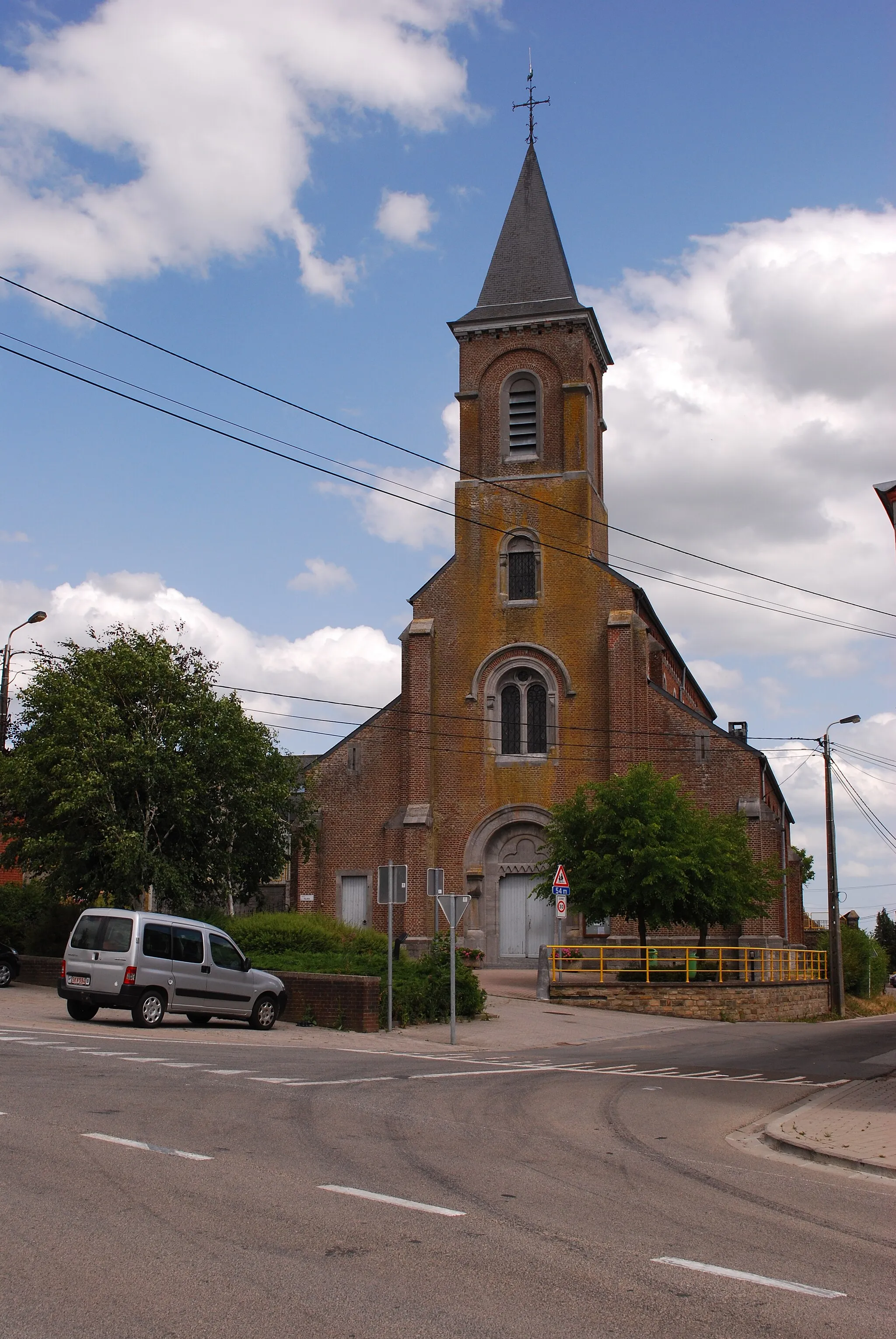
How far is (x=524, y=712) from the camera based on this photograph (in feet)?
122

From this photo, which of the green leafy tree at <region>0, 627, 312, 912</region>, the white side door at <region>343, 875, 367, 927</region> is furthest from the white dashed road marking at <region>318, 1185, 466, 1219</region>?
the white side door at <region>343, 875, 367, 927</region>

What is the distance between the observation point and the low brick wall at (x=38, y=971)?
24.8m

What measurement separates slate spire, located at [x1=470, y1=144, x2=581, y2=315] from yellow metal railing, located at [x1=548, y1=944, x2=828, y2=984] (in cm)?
1992

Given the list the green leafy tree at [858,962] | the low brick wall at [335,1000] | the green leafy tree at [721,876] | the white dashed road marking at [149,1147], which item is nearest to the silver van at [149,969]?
the low brick wall at [335,1000]

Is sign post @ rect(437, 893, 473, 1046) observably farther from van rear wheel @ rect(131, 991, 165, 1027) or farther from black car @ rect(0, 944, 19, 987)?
black car @ rect(0, 944, 19, 987)

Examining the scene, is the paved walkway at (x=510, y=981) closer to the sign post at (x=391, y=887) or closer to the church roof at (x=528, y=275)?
the sign post at (x=391, y=887)

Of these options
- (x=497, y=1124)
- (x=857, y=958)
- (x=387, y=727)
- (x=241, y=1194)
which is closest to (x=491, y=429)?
(x=387, y=727)

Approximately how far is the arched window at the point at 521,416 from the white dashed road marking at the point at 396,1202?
108 ft

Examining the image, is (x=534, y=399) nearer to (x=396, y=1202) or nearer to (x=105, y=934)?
(x=105, y=934)

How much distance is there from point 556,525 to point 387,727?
25.8ft

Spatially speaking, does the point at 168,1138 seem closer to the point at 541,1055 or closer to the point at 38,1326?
the point at 38,1326

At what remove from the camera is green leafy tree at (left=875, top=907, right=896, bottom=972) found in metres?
115

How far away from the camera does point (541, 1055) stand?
1830cm

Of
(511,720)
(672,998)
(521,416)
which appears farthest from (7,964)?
(521,416)
